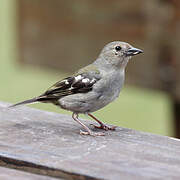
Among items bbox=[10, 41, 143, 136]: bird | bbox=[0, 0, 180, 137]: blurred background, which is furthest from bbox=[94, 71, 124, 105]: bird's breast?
bbox=[0, 0, 180, 137]: blurred background

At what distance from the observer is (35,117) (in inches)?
154

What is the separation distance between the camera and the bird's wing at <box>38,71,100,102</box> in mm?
4402

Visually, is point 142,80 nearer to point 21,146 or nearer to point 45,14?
point 45,14

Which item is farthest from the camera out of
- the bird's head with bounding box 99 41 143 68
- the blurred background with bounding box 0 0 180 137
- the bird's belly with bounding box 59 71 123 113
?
the blurred background with bounding box 0 0 180 137

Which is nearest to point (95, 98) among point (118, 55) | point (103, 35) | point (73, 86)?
point (73, 86)

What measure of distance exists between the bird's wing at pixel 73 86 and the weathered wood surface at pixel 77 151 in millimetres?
469

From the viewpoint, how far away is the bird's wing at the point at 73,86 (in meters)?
4.40

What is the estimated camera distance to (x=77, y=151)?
124 inches

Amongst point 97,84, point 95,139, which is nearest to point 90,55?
point 97,84

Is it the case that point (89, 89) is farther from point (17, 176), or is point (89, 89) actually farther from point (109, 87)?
point (17, 176)

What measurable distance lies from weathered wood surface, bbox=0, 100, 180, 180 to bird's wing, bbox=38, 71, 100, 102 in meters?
0.47

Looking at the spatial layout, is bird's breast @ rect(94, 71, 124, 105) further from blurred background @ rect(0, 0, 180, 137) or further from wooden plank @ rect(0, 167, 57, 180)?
wooden plank @ rect(0, 167, 57, 180)

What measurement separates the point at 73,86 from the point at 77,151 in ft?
4.40

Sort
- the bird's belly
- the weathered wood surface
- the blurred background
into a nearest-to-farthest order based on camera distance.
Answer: the weathered wood surface → the bird's belly → the blurred background
